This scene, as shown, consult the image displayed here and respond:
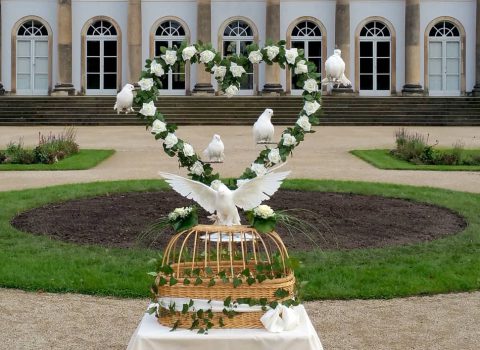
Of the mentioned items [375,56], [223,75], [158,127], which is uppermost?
[375,56]

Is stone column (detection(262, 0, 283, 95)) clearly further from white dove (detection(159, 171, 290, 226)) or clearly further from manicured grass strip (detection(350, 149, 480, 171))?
white dove (detection(159, 171, 290, 226))

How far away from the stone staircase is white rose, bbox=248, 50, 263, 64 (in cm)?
3003

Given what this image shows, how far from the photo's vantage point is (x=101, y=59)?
4350 cm

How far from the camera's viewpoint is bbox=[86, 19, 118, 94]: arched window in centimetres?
4350

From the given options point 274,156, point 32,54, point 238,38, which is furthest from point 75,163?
point 32,54

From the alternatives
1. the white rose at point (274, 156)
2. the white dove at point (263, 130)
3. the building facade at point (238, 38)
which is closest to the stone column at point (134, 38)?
the building facade at point (238, 38)

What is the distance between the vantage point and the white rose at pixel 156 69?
6.77 meters

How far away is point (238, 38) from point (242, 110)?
21.8 ft

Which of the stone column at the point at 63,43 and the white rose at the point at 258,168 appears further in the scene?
the stone column at the point at 63,43

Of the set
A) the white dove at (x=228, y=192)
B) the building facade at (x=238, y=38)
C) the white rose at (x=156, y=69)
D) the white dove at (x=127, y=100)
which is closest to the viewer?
the white dove at (x=228, y=192)

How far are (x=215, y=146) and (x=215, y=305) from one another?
48.0 feet

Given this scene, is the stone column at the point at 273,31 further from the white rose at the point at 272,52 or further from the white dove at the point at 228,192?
the white dove at the point at 228,192

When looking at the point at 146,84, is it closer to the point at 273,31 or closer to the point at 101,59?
the point at 273,31

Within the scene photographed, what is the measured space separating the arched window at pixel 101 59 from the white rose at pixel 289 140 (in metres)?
37.0
